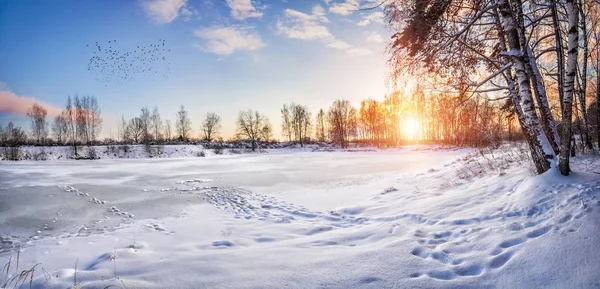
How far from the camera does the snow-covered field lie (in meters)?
2.70

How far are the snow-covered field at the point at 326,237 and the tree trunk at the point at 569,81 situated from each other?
1.19ft

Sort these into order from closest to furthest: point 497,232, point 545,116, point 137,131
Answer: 1. point 497,232
2. point 545,116
3. point 137,131

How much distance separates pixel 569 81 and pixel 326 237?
4251mm

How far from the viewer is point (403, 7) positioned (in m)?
6.12

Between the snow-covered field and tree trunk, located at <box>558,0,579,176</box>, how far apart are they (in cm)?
36

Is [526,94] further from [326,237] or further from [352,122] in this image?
[352,122]

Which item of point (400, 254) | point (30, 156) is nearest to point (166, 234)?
point (400, 254)

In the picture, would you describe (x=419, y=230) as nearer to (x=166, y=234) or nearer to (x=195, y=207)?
(x=166, y=234)

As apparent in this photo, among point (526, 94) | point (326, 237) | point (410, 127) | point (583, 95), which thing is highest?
point (410, 127)

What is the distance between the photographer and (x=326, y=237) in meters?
4.50

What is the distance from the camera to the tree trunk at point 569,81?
12.8 feet

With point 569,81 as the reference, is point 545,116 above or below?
below

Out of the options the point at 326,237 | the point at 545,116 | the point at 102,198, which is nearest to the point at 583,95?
the point at 545,116

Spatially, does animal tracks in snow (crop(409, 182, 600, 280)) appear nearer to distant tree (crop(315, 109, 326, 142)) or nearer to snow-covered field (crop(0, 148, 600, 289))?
snow-covered field (crop(0, 148, 600, 289))
